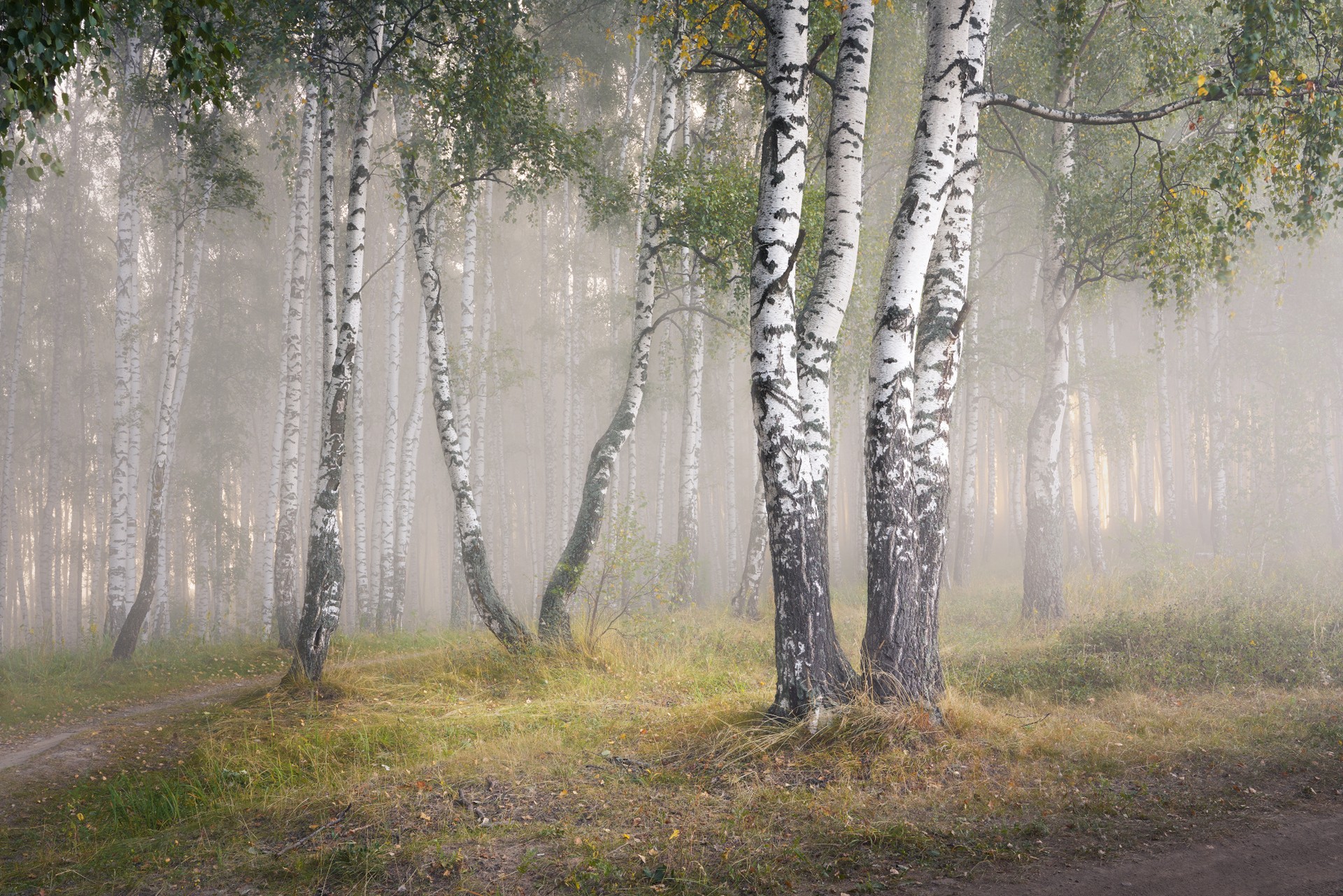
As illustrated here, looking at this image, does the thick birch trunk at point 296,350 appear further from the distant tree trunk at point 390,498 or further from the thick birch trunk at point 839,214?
the thick birch trunk at point 839,214

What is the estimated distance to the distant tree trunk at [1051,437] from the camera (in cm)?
1202

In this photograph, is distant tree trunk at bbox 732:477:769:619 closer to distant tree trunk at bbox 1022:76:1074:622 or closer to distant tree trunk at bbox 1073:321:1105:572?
distant tree trunk at bbox 1022:76:1074:622

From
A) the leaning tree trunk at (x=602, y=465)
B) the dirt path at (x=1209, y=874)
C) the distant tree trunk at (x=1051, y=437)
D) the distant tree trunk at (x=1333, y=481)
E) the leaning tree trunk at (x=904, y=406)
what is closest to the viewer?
the dirt path at (x=1209, y=874)

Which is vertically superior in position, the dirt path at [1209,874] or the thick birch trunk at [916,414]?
the thick birch trunk at [916,414]

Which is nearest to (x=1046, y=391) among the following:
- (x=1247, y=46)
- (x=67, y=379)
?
(x=1247, y=46)

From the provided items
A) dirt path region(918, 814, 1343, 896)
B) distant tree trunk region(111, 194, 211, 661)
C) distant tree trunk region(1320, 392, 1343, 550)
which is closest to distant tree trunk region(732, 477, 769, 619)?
dirt path region(918, 814, 1343, 896)

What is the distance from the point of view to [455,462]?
980 cm

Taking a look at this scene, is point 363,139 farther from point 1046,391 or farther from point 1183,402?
point 1183,402

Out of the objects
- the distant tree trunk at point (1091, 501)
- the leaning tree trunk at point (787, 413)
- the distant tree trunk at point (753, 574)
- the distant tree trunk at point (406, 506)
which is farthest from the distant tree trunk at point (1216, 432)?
the distant tree trunk at point (406, 506)

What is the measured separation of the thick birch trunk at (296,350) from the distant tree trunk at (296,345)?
10 mm

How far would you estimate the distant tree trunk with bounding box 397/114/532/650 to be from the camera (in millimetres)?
9320

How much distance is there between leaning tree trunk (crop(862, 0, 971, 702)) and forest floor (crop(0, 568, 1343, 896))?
1.86 feet

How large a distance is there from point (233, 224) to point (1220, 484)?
3234 cm

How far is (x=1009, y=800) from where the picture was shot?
4.67m
